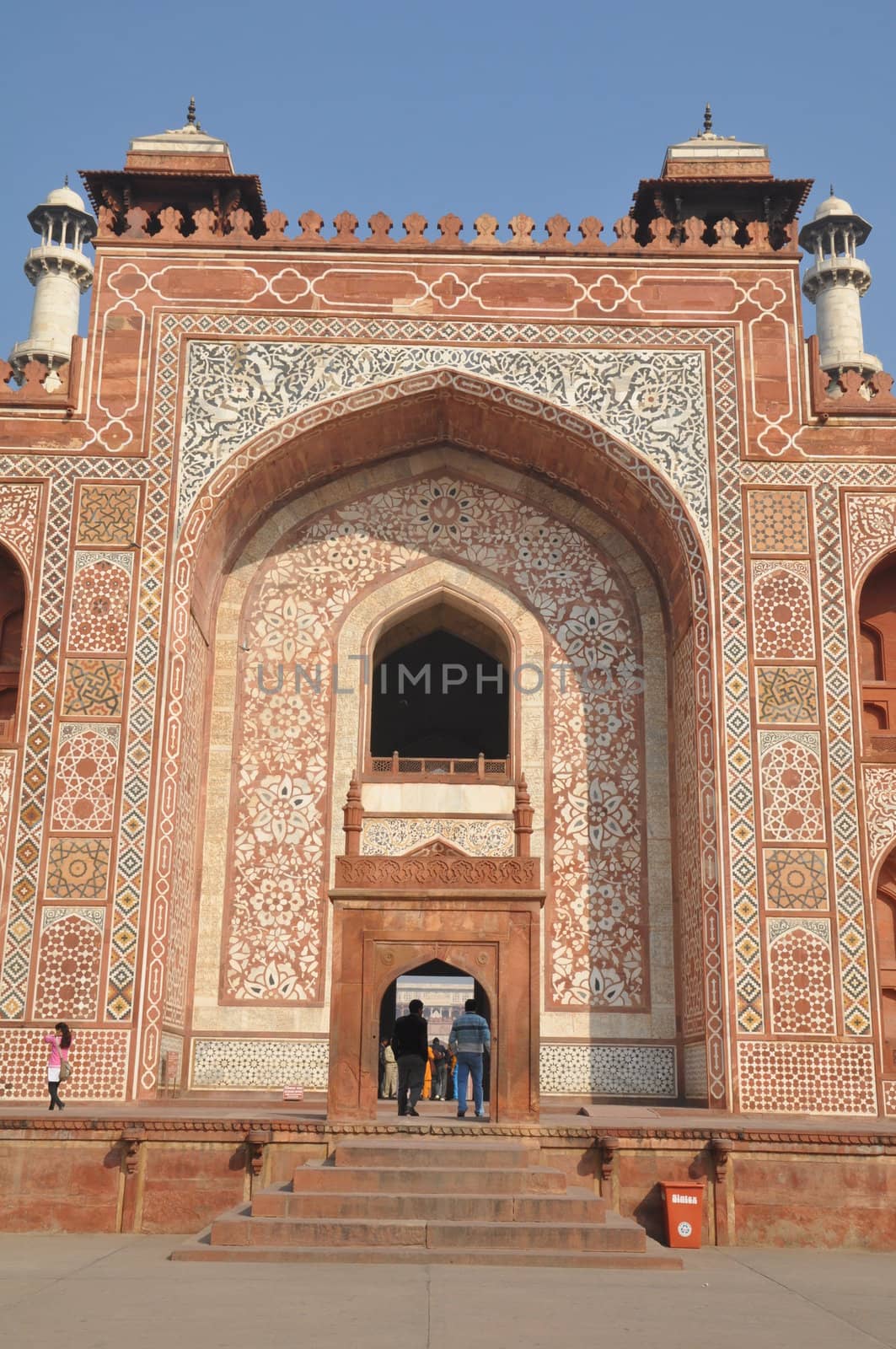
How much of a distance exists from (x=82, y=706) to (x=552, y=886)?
4.05 metres

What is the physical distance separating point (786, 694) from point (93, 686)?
545cm

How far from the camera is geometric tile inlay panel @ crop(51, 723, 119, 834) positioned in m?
10.7

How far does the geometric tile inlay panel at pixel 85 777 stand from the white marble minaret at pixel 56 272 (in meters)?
11.7

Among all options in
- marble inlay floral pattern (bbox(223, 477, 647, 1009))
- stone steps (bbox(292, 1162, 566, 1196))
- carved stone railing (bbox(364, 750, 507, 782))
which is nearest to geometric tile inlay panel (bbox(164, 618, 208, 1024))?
marble inlay floral pattern (bbox(223, 477, 647, 1009))

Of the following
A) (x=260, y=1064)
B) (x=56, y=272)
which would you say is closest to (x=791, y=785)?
(x=260, y=1064)

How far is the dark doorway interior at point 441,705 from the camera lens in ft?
48.7

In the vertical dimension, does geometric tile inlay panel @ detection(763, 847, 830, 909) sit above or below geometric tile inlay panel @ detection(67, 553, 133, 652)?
below

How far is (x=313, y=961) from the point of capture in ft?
37.0

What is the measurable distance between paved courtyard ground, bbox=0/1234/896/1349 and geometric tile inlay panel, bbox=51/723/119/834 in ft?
13.5

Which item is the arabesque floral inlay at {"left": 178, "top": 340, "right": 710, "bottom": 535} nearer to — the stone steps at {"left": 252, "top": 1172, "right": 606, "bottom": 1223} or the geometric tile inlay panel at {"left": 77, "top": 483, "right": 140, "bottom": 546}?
the geometric tile inlay panel at {"left": 77, "top": 483, "right": 140, "bottom": 546}

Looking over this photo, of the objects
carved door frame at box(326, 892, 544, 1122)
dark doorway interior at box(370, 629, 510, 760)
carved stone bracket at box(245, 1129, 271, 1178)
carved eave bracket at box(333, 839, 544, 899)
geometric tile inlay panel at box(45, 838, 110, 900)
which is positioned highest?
dark doorway interior at box(370, 629, 510, 760)

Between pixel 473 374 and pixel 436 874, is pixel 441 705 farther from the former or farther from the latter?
pixel 436 874

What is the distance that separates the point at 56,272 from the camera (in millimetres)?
21891

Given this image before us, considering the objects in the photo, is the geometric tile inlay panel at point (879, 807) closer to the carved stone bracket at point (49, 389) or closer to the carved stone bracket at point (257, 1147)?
the carved stone bracket at point (257, 1147)
